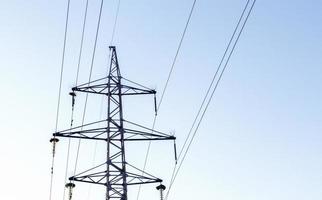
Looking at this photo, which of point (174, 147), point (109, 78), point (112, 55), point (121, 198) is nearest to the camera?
point (121, 198)

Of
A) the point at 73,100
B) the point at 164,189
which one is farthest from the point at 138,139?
the point at 73,100

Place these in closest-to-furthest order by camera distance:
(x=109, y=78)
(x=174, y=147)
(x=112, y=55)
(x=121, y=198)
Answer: (x=121, y=198) < (x=174, y=147) < (x=109, y=78) < (x=112, y=55)

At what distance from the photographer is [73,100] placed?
2531 centimetres

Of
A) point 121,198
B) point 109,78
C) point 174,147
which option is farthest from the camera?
point 109,78

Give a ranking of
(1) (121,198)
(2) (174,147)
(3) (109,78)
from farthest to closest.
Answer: (3) (109,78) < (2) (174,147) < (1) (121,198)

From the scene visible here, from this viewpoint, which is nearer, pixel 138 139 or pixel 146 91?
pixel 138 139

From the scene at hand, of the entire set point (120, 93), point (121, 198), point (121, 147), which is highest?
point (120, 93)

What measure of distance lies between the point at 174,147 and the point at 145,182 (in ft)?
8.80

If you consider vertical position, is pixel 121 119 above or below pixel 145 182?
above

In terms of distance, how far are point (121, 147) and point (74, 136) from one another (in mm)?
2016

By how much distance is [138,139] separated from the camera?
23.1 m

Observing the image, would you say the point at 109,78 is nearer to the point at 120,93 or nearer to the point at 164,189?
the point at 120,93

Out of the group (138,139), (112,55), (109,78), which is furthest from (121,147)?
(112,55)

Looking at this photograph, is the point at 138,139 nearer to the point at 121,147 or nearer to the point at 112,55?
the point at 121,147
